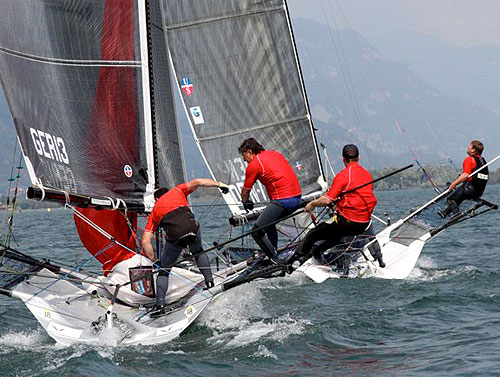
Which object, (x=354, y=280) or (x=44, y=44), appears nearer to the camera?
(x=44, y=44)

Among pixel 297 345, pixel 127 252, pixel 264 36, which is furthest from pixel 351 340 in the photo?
pixel 264 36

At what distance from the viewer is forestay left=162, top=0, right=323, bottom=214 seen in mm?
15500

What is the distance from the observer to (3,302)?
1340 cm

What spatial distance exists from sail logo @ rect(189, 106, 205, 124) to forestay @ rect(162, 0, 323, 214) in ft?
0.06

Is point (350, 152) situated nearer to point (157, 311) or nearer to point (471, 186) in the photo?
point (157, 311)

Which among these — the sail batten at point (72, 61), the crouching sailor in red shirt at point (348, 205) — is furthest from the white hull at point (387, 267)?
the sail batten at point (72, 61)

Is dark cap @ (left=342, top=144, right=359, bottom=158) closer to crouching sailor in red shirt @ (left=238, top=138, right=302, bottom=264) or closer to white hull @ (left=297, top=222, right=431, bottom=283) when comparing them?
crouching sailor in red shirt @ (left=238, top=138, right=302, bottom=264)

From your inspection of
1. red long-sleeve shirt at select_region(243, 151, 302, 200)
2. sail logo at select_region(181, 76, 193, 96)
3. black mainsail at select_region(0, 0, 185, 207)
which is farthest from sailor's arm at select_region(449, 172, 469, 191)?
sail logo at select_region(181, 76, 193, 96)

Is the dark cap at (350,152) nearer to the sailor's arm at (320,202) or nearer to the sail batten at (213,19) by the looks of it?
the sailor's arm at (320,202)

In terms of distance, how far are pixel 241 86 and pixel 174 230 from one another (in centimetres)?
633

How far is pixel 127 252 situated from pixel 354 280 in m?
3.86

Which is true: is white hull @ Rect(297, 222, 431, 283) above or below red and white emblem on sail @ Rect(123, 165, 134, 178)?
below

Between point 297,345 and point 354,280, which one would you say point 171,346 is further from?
point 354,280

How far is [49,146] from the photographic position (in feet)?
34.4
